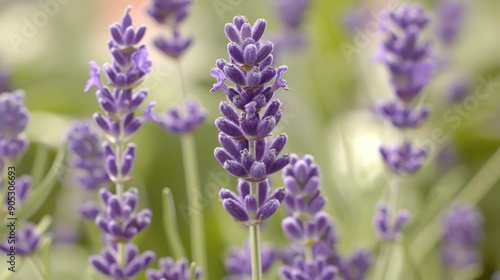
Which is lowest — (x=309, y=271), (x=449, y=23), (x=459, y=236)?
(x=309, y=271)

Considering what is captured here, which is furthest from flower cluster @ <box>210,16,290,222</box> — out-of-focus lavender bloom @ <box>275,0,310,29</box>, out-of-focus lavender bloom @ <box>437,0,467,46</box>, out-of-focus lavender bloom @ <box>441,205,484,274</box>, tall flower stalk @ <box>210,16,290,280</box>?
out-of-focus lavender bloom @ <box>437,0,467,46</box>

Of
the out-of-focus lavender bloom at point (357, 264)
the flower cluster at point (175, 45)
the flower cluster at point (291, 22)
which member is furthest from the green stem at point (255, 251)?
the flower cluster at point (291, 22)

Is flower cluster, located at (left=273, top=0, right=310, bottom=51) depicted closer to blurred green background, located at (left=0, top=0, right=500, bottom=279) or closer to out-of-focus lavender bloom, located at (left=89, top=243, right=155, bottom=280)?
blurred green background, located at (left=0, top=0, right=500, bottom=279)

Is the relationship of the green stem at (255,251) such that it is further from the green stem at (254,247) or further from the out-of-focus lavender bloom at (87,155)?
the out-of-focus lavender bloom at (87,155)

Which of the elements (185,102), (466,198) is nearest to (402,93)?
(185,102)

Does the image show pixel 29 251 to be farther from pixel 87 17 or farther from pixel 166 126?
pixel 87 17

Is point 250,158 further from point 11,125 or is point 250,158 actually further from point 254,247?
point 11,125

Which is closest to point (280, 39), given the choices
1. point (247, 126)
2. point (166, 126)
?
point (166, 126)

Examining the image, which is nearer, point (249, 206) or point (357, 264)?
point (249, 206)
